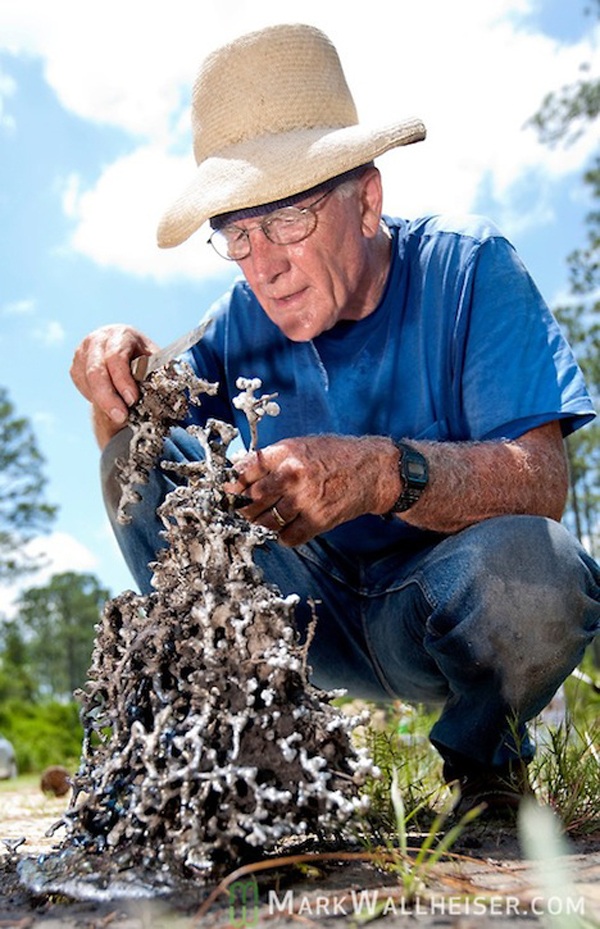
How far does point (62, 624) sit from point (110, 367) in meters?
37.3

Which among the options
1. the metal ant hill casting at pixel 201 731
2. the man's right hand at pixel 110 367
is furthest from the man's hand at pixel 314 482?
the man's right hand at pixel 110 367

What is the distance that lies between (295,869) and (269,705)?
309mm

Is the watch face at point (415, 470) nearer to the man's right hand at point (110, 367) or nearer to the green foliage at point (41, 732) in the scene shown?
the man's right hand at point (110, 367)

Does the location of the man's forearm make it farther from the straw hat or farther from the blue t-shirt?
the straw hat

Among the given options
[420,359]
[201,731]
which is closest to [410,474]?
[420,359]

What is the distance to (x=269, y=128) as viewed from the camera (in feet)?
8.48

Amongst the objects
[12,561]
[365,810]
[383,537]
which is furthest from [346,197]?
[12,561]

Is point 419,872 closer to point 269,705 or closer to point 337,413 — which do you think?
point 269,705

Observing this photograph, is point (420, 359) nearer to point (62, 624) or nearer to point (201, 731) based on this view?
point (201, 731)

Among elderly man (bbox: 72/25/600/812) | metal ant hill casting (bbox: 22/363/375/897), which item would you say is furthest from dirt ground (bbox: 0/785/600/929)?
elderly man (bbox: 72/25/600/812)

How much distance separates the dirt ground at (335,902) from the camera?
136cm

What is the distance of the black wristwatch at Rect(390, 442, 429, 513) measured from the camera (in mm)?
2184

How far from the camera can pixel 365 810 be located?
1.53m

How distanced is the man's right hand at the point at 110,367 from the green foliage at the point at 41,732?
351 inches
